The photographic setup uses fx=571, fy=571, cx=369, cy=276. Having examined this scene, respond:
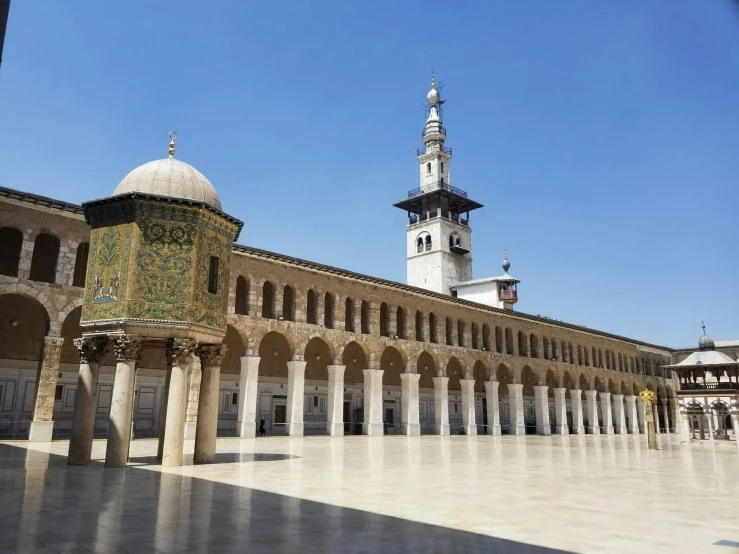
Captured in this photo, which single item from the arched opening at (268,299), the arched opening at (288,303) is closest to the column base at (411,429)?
the arched opening at (288,303)

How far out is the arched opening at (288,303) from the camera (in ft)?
96.8

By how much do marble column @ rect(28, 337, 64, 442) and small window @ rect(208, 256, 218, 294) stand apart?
1080 centimetres

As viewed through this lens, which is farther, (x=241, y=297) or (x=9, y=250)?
(x=241, y=297)

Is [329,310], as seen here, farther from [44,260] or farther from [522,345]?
[522,345]

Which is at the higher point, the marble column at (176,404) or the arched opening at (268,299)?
the arched opening at (268,299)

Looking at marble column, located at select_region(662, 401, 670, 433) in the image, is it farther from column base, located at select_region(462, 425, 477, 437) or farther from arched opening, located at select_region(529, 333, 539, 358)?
column base, located at select_region(462, 425, 477, 437)

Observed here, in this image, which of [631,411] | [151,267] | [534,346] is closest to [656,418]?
[631,411]

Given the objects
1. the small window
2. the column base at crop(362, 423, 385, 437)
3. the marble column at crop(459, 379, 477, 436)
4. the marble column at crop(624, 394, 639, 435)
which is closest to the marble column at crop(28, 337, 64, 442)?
the small window

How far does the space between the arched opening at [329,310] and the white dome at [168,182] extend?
16873 mm

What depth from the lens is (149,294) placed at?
1307 cm

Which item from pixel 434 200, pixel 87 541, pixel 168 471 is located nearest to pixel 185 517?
pixel 87 541

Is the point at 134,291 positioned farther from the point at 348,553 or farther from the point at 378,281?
the point at 378,281

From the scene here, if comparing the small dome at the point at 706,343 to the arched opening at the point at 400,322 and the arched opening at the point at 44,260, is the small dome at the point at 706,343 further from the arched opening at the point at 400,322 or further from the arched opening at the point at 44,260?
the arched opening at the point at 44,260

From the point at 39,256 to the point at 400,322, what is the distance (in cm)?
1986
